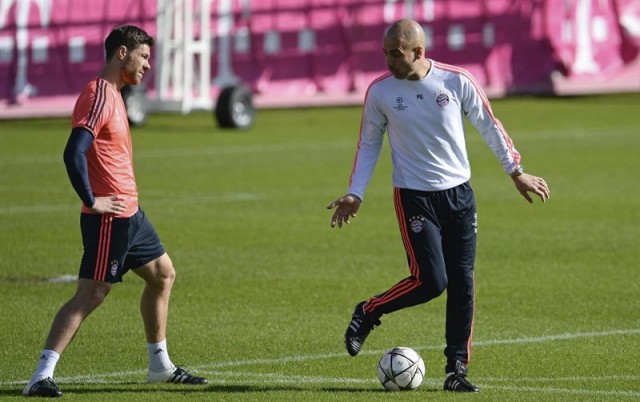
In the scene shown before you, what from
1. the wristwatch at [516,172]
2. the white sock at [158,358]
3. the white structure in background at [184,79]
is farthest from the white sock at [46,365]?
the white structure in background at [184,79]

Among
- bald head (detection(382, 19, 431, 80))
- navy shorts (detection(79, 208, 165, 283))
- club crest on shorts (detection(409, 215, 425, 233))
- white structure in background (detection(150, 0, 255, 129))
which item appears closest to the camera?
navy shorts (detection(79, 208, 165, 283))

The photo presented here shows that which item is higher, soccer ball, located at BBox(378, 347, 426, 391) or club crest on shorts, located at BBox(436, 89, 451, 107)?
club crest on shorts, located at BBox(436, 89, 451, 107)

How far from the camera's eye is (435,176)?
8.55 meters

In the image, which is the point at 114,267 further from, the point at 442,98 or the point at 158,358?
the point at 442,98

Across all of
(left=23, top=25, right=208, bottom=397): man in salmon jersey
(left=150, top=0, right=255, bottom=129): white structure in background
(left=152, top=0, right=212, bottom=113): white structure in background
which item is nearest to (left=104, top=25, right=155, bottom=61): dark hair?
(left=23, top=25, right=208, bottom=397): man in salmon jersey

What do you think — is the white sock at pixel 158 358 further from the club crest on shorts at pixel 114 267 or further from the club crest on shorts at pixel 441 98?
the club crest on shorts at pixel 441 98

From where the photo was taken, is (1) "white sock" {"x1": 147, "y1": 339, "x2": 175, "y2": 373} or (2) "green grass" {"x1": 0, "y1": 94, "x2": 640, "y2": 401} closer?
(1) "white sock" {"x1": 147, "y1": 339, "x2": 175, "y2": 373}

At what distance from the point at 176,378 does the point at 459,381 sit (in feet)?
5.55

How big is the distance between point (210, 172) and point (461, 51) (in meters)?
15.6

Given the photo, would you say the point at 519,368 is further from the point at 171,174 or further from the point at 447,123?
the point at 171,174

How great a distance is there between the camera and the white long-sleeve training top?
8.54m

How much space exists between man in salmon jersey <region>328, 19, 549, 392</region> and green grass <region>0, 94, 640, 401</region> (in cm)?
56

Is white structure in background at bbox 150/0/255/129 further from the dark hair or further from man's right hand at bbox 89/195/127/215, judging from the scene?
man's right hand at bbox 89/195/127/215

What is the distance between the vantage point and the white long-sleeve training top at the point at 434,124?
854cm
